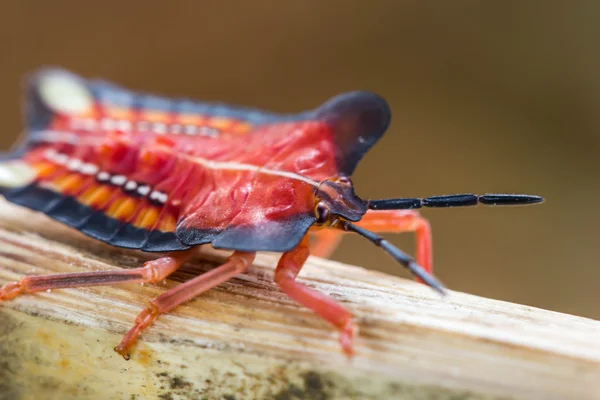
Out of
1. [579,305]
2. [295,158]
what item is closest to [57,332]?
[295,158]

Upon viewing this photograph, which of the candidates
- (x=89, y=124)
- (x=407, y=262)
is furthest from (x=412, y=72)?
(x=407, y=262)

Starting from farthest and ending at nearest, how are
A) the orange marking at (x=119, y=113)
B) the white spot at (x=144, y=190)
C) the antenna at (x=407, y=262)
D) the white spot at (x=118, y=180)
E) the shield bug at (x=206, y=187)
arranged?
1. the orange marking at (x=119, y=113)
2. the white spot at (x=118, y=180)
3. the white spot at (x=144, y=190)
4. the shield bug at (x=206, y=187)
5. the antenna at (x=407, y=262)

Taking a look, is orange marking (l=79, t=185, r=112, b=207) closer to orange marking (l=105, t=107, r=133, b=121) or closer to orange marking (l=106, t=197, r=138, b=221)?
orange marking (l=106, t=197, r=138, b=221)

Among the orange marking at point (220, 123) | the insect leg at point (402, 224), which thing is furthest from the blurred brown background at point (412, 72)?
the insect leg at point (402, 224)

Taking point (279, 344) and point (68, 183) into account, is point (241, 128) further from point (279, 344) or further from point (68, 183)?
point (279, 344)

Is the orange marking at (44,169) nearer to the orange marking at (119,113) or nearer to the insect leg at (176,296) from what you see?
the orange marking at (119,113)

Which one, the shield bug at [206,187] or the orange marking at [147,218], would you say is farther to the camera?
the orange marking at [147,218]
